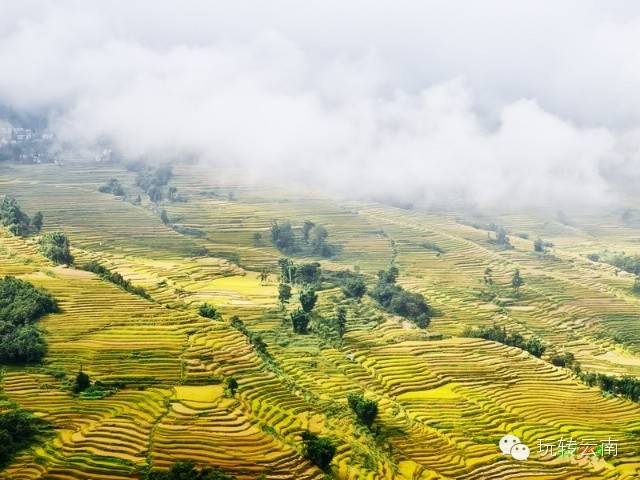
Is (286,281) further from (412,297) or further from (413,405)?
(413,405)

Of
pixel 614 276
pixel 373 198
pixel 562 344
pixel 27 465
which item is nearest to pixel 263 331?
pixel 27 465

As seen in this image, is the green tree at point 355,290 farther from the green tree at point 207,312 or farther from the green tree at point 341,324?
the green tree at point 207,312

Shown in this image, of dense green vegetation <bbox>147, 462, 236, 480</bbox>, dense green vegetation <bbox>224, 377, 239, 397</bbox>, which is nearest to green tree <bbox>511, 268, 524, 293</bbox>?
dense green vegetation <bbox>224, 377, 239, 397</bbox>

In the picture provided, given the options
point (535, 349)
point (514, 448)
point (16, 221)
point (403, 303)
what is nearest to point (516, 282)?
point (403, 303)

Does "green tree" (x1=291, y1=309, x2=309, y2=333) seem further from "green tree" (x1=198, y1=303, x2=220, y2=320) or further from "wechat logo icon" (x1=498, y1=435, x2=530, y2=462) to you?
"wechat logo icon" (x1=498, y1=435, x2=530, y2=462)

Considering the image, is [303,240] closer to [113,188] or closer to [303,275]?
[303,275]

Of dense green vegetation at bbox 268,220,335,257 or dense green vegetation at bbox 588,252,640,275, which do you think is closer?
dense green vegetation at bbox 268,220,335,257

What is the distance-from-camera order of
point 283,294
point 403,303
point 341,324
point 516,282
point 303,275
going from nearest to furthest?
point 341,324 < point 283,294 < point 403,303 < point 303,275 < point 516,282
